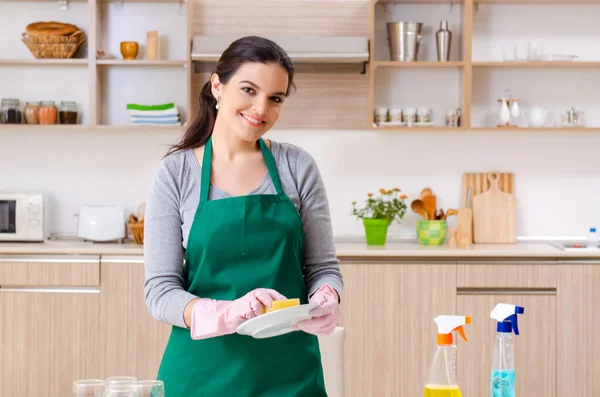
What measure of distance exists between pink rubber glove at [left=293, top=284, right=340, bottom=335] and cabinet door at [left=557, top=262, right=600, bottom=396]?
248 centimetres

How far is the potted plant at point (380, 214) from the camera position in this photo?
4.34 meters

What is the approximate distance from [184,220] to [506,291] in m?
2.50

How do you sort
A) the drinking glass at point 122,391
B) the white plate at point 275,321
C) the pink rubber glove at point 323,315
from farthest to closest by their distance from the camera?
the pink rubber glove at point 323,315 < the white plate at point 275,321 < the drinking glass at point 122,391

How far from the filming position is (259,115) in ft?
6.02

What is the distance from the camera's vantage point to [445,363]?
1484mm

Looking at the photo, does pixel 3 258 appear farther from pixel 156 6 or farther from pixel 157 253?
pixel 157 253

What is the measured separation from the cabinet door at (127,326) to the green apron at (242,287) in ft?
7.14

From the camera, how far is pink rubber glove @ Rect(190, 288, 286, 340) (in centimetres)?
167

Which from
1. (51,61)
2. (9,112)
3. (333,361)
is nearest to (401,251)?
(333,361)

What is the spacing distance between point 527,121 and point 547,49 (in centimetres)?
42

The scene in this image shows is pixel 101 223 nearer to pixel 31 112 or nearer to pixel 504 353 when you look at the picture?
pixel 31 112

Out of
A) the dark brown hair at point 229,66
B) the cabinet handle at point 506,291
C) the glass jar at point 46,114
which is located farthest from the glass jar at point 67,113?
the dark brown hair at point 229,66

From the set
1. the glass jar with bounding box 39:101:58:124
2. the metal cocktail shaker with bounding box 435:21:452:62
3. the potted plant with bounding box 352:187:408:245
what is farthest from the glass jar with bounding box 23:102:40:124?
the metal cocktail shaker with bounding box 435:21:452:62

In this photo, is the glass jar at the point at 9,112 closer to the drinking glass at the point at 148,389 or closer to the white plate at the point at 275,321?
the white plate at the point at 275,321
